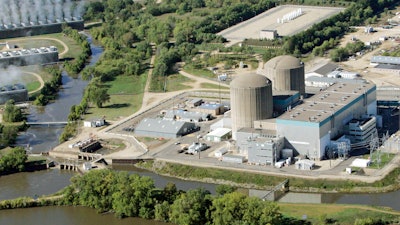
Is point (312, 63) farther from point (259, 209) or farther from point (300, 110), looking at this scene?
point (259, 209)

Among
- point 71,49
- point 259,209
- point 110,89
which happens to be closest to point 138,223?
point 259,209

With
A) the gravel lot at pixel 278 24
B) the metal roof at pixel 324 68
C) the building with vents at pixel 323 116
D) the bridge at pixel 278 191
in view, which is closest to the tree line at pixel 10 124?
the building with vents at pixel 323 116

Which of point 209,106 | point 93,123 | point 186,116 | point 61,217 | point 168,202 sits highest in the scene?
point 209,106

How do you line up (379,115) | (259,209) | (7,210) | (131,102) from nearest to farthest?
(259,209), (7,210), (379,115), (131,102)

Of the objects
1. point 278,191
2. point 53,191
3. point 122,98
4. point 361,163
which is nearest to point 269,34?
point 122,98

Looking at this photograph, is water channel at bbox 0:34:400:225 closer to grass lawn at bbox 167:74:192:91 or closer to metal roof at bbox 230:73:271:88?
metal roof at bbox 230:73:271:88

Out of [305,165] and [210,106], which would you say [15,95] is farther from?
[305,165]

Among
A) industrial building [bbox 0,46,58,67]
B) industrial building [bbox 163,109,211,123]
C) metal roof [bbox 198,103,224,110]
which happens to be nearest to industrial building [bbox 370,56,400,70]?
metal roof [bbox 198,103,224,110]
